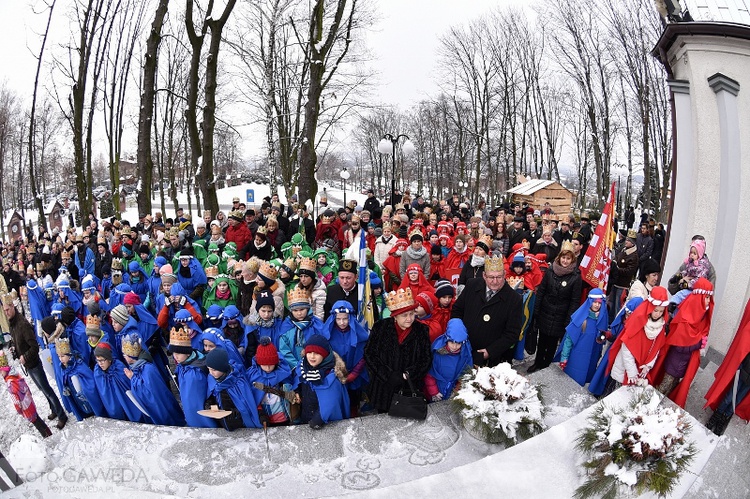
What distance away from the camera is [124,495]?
342 centimetres

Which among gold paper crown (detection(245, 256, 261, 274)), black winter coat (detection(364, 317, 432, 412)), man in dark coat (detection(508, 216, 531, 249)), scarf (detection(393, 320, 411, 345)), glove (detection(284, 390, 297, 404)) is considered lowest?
glove (detection(284, 390, 297, 404))

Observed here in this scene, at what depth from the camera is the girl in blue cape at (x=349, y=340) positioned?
15.8 ft

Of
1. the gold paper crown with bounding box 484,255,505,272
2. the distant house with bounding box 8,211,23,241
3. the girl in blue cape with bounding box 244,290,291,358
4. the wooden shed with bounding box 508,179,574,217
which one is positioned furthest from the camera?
the wooden shed with bounding box 508,179,574,217

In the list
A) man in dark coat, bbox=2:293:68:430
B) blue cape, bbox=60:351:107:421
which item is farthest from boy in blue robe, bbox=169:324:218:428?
man in dark coat, bbox=2:293:68:430

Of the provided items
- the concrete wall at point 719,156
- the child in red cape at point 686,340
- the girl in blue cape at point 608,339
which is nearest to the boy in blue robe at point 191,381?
the girl in blue cape at point 608,339

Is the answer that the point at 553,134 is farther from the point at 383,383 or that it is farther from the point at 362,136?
the point at 383,383

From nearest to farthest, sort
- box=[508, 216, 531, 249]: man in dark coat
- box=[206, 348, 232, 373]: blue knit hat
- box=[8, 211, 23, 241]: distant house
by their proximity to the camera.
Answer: box=[206, 348, 232, 373]: blue knit hat, box=[508, 216, 531, 249]: man in dark coat, box=[8, 211, 23, 241]: distant house

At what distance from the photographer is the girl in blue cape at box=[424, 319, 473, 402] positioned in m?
4.54

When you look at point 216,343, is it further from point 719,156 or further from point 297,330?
point 719,156

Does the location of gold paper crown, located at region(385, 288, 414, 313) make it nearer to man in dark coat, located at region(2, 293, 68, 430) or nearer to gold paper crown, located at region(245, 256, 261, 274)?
gold paper crown, located at region(245, 256, 261, 274)

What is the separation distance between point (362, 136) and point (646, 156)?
143 ft

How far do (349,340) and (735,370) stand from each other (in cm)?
364

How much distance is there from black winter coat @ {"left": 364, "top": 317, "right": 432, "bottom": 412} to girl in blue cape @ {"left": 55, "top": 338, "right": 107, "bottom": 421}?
3.02 metres

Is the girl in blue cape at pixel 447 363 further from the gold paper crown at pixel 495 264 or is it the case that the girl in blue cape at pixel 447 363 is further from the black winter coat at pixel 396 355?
the gold paper crown at pixel 495 264
